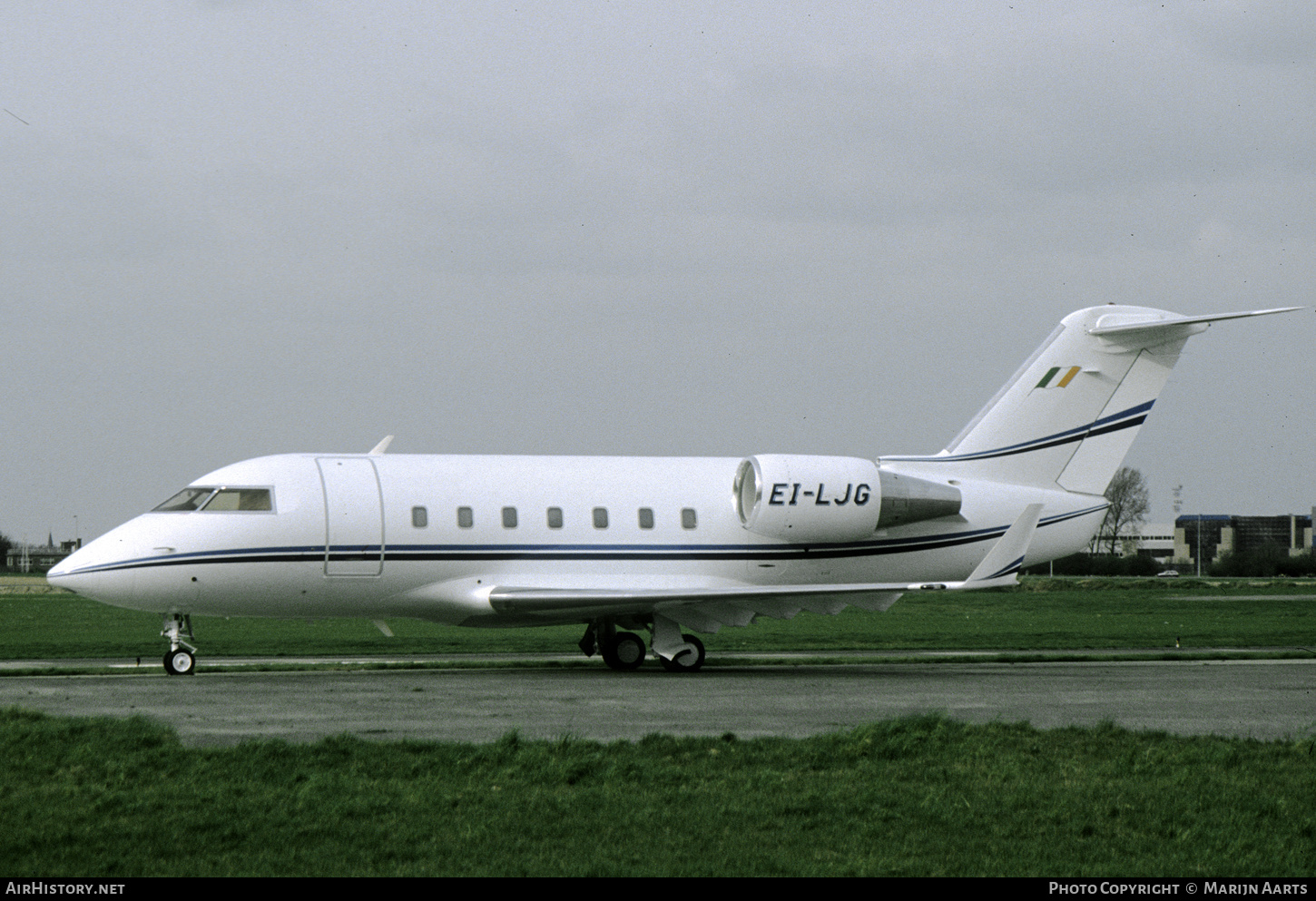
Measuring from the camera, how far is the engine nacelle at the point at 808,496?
78.9 feet

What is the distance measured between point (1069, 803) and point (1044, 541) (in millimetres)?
16582

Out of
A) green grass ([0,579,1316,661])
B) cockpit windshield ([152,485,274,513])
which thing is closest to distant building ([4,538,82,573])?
green grass ([0,579,1316,661])

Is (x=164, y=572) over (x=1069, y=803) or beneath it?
over

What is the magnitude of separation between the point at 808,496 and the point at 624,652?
4.07 m

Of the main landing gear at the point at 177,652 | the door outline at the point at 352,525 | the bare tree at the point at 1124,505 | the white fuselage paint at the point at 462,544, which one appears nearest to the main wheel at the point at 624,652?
the white fuselage paint at the point at 462,544

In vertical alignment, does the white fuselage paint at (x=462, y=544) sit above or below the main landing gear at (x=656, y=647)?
above

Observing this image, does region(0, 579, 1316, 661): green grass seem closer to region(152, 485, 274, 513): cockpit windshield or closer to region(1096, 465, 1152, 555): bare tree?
region(152, 485, 274, 513): cockpit windshield

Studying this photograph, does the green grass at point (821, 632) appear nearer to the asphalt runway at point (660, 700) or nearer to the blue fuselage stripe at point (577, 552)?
the blue fuselage stripe at point (577, 552)

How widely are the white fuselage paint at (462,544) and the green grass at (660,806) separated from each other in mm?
8991

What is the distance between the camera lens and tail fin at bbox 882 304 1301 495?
2578cm

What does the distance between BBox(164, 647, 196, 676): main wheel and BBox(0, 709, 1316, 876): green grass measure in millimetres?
8587
